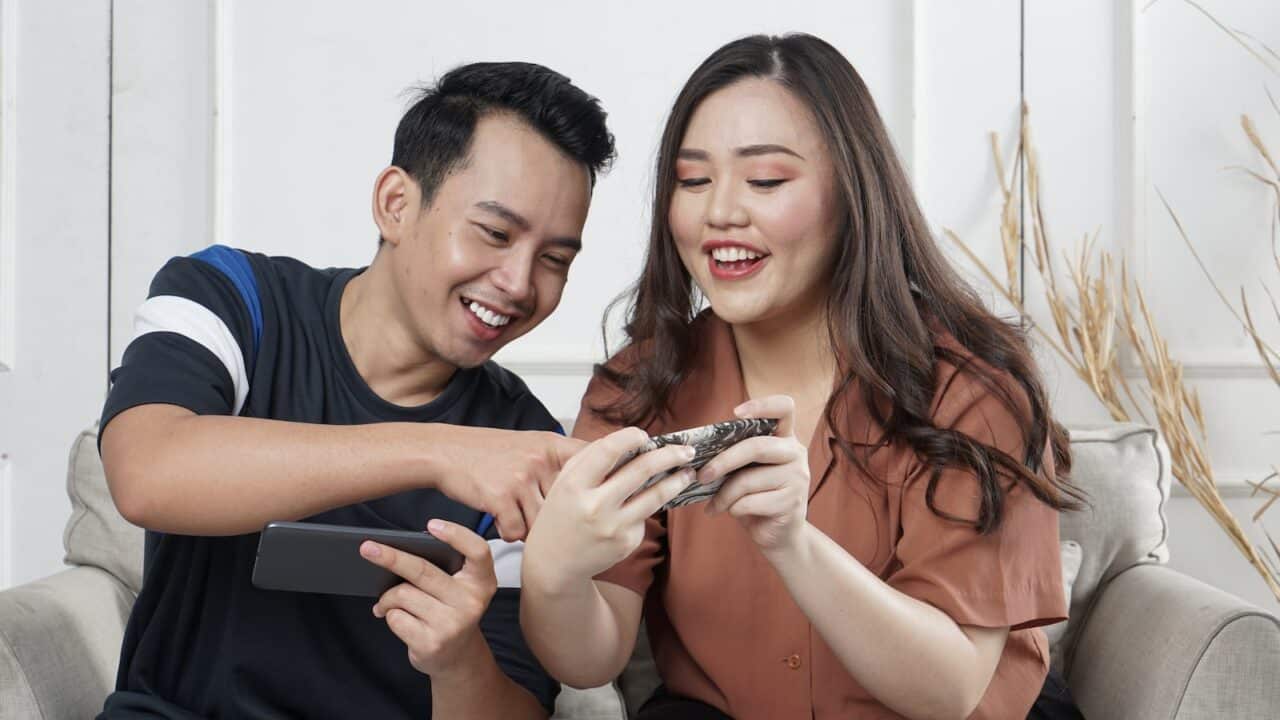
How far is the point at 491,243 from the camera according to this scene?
151 cm

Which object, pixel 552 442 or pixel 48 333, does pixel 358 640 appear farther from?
pixel 48 333

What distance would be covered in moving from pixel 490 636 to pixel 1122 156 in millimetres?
1953

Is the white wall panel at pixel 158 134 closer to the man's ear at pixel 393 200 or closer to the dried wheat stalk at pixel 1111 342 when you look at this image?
the man's ear at pixel 393 200

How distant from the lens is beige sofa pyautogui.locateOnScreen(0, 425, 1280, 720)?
1.43 meters

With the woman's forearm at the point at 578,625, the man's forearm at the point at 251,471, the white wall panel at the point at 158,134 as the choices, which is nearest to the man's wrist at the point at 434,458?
the man's forearm at the point at 251,471

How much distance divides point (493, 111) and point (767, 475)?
0.73 metres

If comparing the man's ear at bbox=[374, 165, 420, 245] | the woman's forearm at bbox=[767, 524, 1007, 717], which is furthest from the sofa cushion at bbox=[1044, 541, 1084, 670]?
the man's ear at bbox=[374, 165, 420, 245]

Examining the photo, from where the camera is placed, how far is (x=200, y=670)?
1403 millimetres

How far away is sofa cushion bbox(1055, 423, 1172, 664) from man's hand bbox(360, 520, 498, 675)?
1089 millimetres

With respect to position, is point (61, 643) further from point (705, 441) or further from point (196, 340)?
point (705, 441)

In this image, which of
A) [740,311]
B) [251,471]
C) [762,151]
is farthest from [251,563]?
[762,151]

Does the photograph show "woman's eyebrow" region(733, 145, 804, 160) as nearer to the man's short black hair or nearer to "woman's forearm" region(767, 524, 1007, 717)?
the man's short black hair

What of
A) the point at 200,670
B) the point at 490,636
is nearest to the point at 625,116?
the point at 490,636

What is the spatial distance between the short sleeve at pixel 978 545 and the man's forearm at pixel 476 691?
52 centimetres
